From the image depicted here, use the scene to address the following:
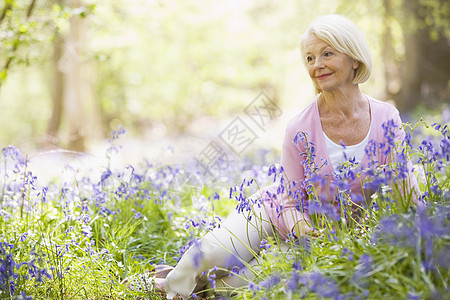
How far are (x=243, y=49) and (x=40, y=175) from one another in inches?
444

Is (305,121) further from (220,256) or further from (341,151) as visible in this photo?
(220,256)

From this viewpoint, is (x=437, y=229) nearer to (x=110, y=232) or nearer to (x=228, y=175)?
(x=110, y=232)

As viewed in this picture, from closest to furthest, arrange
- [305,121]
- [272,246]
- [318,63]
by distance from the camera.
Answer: [272,246] → [318,63] → [305,121]

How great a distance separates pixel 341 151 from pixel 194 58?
13929 mm

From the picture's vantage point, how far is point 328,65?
300 cm

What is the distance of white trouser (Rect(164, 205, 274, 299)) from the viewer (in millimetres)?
2893

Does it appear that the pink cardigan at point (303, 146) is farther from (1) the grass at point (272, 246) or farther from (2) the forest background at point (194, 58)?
(2) the forest background at point (194, 58)

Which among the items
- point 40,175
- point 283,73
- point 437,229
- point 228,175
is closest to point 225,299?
point 437,229

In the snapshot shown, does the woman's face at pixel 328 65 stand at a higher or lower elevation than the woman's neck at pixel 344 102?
higher

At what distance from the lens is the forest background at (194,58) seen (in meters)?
10.4

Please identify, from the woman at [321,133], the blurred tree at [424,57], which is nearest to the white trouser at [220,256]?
the woman at [321,133]

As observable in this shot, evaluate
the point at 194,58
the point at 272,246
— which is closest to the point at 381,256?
the point at 272,246

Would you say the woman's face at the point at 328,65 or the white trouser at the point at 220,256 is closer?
the white trouser at the point at 220,256

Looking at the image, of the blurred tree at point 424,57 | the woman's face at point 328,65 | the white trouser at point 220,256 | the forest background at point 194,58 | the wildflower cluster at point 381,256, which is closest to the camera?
the wildflower cluster at point 381,256
